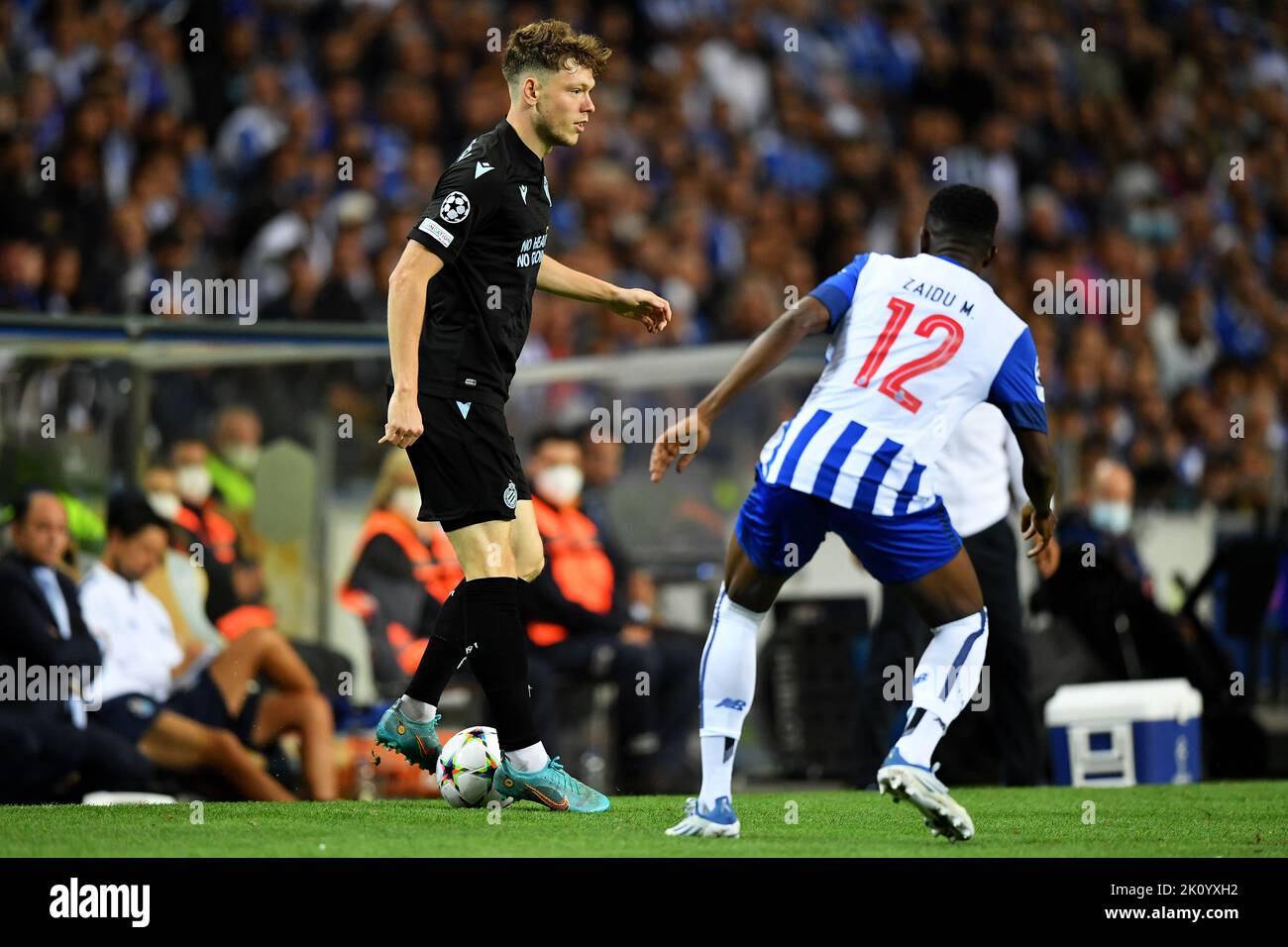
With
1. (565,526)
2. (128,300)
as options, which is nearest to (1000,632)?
(565,526)

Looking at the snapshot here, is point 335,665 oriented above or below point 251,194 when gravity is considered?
below

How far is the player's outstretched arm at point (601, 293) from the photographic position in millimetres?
6371

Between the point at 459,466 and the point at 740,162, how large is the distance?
10440 millimetres

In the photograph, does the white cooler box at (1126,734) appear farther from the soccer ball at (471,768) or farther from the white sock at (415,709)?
the white sock at (415,709)

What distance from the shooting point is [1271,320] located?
656 inches

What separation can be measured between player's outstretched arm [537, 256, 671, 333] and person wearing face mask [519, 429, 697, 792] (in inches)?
137

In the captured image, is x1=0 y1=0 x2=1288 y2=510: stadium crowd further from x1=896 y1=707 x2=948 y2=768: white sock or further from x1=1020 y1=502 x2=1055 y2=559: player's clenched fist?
x1=896 y1=707 x2=948 y2=768: white sock

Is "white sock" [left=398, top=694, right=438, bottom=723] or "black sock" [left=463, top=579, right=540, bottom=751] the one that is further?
"white sock" [left=398, top=694, right=438, bottom=723]

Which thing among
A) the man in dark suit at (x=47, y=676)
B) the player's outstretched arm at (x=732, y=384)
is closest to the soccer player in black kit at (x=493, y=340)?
the player's outstretched arm at (x=732, y=384)

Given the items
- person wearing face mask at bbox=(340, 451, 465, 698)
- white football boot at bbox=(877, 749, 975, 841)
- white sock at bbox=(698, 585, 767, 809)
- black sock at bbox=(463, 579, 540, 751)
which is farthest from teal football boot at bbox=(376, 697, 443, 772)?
person wearing face mask at bbox=(340, 451, 465, 698)

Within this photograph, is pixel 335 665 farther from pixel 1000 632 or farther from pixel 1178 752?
pixel 1178 752

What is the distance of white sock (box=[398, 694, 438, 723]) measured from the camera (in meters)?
6.24

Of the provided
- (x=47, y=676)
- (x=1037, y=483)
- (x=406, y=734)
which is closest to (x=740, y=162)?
(x=47, y=676)
